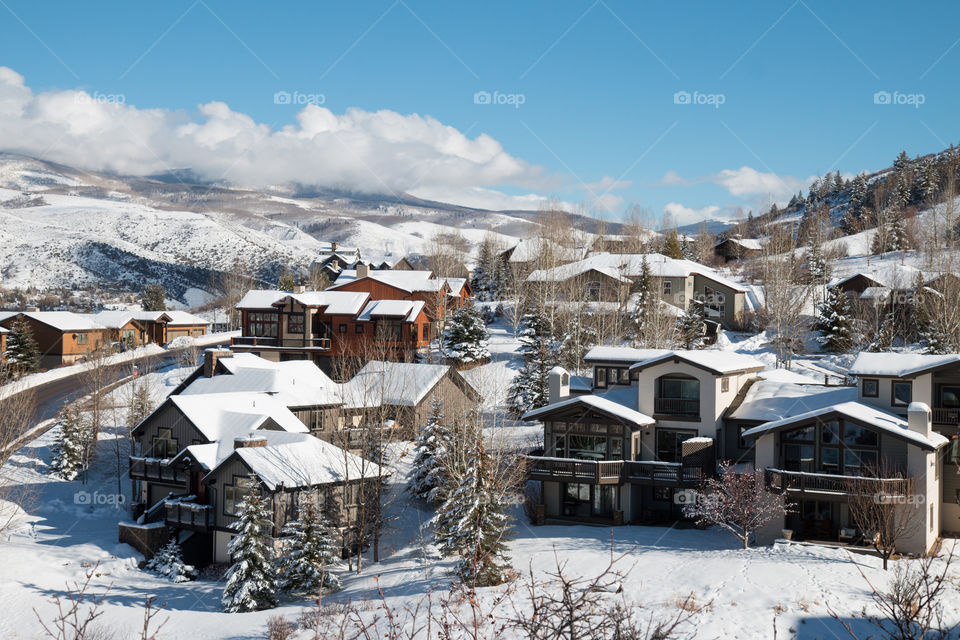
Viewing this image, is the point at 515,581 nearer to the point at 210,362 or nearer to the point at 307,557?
the point at 307,557

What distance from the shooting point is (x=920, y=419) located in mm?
29562

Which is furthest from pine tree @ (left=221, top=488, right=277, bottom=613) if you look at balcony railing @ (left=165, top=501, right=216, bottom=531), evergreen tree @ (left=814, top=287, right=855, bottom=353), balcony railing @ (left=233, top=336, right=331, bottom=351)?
evergreen tree @ (left=814, top=287, right=855, bottom=353)

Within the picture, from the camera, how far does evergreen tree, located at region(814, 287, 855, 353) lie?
188 feet

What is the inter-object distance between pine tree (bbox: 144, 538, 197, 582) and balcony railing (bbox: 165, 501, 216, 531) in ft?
3.02

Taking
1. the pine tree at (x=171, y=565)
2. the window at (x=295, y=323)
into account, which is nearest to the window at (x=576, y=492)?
the pine tree at (x=171, y=565)

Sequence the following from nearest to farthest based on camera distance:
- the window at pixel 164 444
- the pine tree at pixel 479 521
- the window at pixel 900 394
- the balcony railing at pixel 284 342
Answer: the pine tree at pixel 479 521 < the window at pixel 900 394 < the window at pixel 164 444 < the balcony railing at pixel 284 342

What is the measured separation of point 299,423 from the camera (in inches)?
1606

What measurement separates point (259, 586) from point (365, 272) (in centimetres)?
4206

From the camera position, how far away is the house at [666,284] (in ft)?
225

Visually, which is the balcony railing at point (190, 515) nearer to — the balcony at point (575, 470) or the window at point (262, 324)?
the balcony at point (575, 470)

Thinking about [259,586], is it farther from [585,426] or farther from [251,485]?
[585,426]

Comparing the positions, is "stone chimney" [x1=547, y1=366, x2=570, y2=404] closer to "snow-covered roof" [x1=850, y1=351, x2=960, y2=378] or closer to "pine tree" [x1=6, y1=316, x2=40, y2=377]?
"snow-covered roof" [x1=850, y1=351, x2=960, y2=378]

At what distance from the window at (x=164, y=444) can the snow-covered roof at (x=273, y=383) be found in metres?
4.29

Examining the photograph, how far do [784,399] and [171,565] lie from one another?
26408 millimetres
